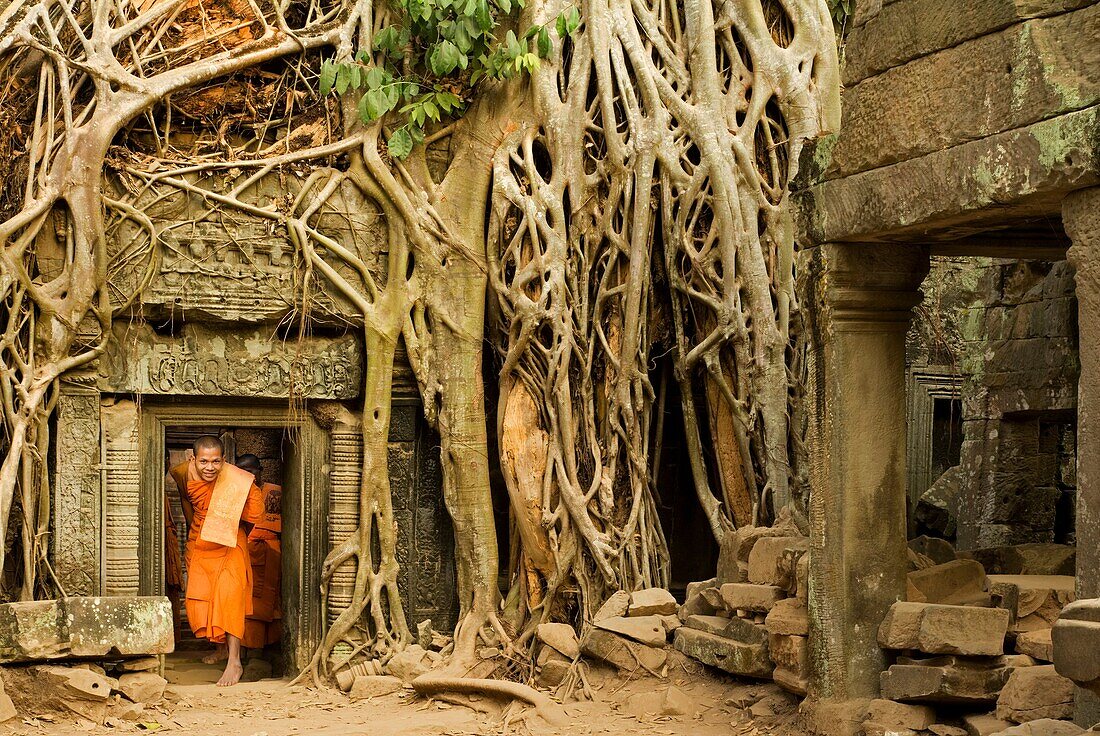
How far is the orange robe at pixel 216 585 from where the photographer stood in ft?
27.3

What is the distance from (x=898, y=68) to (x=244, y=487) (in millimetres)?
4878

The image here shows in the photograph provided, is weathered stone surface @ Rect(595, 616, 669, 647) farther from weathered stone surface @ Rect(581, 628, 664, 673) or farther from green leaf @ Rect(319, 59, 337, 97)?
green leaf @ Rect(319, 59, 337, 97)

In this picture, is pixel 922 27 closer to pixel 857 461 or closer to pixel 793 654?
pixel 857 461

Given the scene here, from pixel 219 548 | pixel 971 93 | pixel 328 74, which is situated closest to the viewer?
pixel 971 93

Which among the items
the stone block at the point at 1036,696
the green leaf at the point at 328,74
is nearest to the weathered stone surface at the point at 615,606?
the stone block at the point at 1036,696

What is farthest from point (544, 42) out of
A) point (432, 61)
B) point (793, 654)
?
point (793, 654)

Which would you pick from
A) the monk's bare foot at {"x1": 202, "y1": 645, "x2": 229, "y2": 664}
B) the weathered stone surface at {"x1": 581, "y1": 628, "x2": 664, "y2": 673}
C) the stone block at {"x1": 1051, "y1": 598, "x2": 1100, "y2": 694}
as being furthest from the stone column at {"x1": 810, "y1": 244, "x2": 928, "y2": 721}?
the monk's bare foot at {"x1": 202, "y1": 645, "x2": 229, "y2": 664}

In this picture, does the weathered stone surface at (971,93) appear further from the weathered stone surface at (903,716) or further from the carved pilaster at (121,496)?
the carved pilaster at (121,496)

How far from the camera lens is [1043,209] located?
501cm

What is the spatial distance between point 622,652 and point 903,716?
2016mm

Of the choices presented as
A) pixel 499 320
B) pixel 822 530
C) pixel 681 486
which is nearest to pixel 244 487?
pixel 499 320

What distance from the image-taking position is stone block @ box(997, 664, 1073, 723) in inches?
189

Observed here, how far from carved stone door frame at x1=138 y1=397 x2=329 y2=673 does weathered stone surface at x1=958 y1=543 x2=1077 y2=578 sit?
12.4 ft

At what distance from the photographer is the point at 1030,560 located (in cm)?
642
